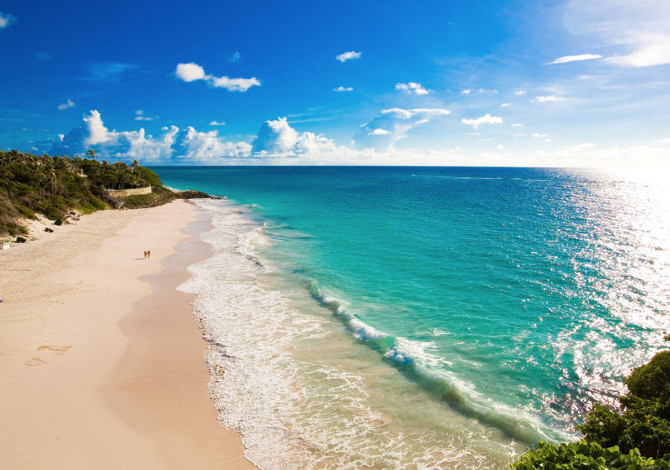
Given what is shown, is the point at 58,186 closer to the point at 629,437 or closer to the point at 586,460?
the point at 586,460

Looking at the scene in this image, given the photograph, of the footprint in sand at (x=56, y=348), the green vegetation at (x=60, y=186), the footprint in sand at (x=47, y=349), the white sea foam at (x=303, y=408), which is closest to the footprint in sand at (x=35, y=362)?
the footprint in sand at (x=47, y=349)

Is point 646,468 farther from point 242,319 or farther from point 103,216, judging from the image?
point 103,216

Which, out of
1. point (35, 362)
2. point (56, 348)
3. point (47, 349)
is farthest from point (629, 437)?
point (47, 349)

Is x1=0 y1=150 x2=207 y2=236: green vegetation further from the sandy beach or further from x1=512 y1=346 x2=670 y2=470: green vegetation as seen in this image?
x1=512 y1=346 x2=670 y2=470: green vegetation

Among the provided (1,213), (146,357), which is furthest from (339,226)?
(1,213)

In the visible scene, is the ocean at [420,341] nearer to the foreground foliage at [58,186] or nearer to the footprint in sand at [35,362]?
the footprint in sand at [35,362]

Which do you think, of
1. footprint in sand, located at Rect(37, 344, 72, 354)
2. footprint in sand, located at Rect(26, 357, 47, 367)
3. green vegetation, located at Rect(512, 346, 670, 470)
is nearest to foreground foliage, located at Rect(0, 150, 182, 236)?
footprint in sand, located at Rect(37, 344, 72, 354)
